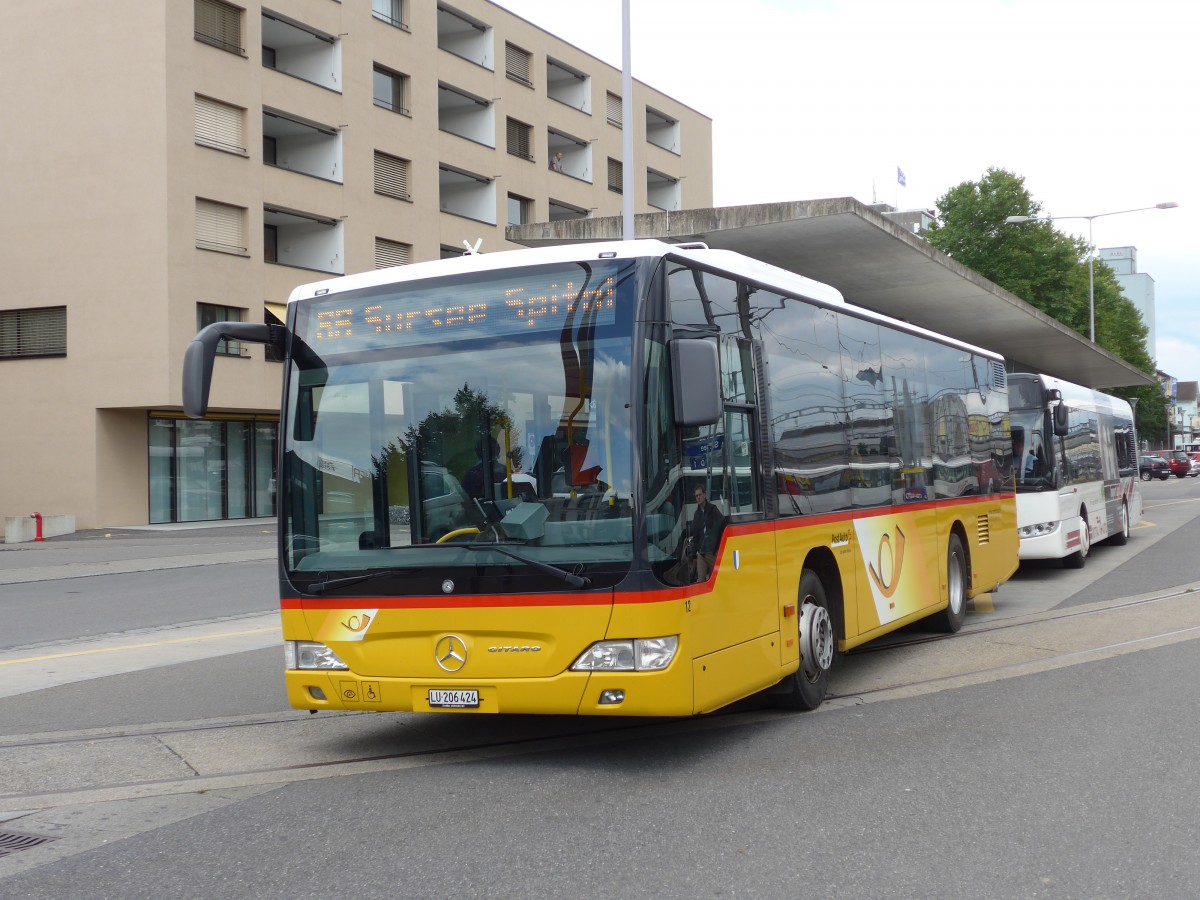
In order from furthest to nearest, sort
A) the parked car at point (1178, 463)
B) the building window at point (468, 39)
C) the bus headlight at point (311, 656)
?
the parked car at point (1178, 463) → the building window at point (468, 39) → the bus headlight at point (311, 656)

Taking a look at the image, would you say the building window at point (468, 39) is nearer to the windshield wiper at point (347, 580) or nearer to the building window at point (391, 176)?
the building window at point (391, 176)

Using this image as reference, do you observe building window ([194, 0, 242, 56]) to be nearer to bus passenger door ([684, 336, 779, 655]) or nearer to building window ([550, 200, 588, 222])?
building window ([550, 200, 588, 222])

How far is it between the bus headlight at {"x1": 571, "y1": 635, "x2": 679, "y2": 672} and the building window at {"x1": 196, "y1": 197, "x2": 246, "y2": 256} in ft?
96.7

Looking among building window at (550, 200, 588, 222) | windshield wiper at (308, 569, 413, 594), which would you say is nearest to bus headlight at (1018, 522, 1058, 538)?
windshield wiper at (308, 569, 413, 594)

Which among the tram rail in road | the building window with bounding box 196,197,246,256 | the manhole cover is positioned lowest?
the tram rail in road

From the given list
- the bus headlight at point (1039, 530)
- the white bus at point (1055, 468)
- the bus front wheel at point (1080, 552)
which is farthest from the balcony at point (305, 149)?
the bus headlight at point (1039, 530)

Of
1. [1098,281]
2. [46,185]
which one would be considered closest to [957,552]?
[46,185]

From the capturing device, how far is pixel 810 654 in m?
8.05

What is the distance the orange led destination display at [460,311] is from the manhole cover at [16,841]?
2.82 m

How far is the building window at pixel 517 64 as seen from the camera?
46.7 m

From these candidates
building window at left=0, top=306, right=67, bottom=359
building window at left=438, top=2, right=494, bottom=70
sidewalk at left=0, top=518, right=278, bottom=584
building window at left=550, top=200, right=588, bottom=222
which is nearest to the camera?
sidewalk at left=0, top=518, right=278, bottom=584

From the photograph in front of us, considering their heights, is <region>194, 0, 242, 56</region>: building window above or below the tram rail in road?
above

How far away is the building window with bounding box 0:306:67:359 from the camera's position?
111 feet

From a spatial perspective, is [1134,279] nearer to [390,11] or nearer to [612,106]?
[612,106]
